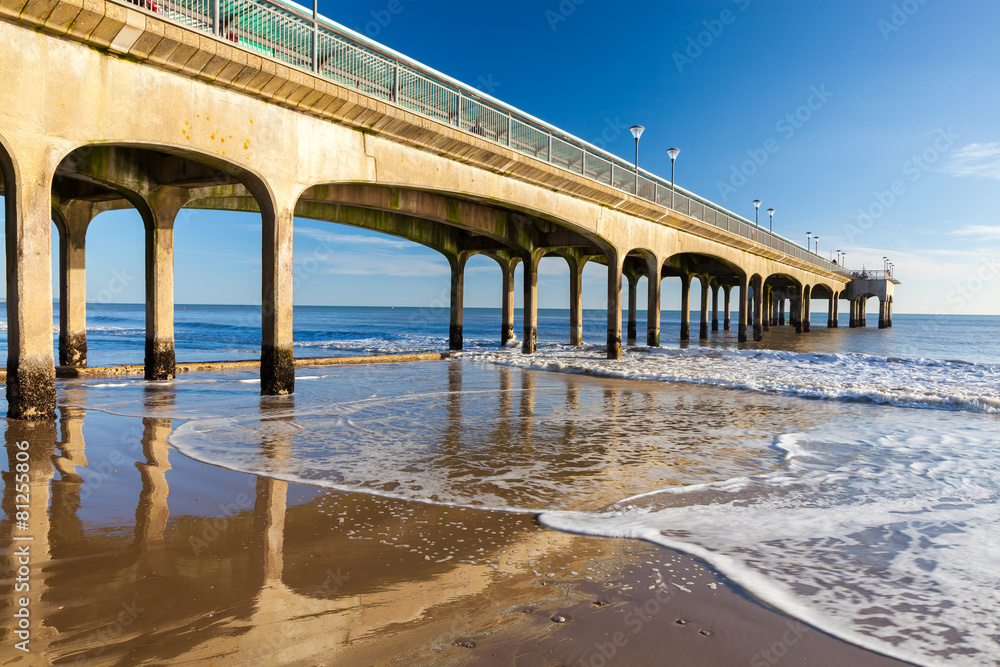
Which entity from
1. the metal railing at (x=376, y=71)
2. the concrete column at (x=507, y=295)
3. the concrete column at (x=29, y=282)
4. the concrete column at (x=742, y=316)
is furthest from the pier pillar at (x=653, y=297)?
the concrete column at (x=29, y=282)

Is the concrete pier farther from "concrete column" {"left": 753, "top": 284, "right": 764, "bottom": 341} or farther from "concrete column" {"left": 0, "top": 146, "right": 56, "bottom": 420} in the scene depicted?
"concrete column" {"left": 753, "top": 284, "right": 764, "bottom": 341}

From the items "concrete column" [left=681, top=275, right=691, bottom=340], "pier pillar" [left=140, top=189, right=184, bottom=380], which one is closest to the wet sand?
"pier pillar" [left=140, top=189, right=184, bottom=380]

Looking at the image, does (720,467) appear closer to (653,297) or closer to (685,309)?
(653,297)

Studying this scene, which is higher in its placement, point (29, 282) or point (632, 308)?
point (632, 308)

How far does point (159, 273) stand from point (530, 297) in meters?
15.9

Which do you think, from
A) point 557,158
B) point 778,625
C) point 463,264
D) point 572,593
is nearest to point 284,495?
point 572,593

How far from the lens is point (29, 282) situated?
814 cm

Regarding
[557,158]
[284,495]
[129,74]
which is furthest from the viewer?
[557,158]

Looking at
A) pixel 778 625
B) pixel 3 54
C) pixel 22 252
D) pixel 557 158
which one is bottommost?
pixel 778 625

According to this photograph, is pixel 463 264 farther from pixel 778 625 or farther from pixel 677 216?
pixel 778 625

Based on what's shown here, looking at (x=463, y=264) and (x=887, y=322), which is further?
(x=887, y=322)

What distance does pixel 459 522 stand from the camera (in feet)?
15.7

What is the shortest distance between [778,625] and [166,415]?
29.3 feet

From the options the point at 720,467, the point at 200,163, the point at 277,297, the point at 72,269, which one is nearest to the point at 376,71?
the point at 200,163
